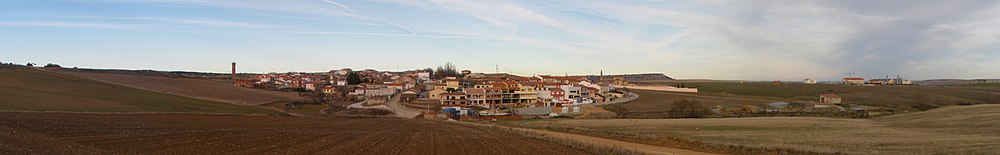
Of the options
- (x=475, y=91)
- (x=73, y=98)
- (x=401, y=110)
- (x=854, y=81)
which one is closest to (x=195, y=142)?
(x=73, y=98)

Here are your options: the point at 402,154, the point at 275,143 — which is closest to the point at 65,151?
the point at 275,143

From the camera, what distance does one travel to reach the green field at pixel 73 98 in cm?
3361

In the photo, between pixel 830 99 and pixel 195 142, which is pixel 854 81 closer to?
pixel 830 99

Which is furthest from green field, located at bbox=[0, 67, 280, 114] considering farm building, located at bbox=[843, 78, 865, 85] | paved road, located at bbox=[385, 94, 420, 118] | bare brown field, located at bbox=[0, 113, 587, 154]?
farm building, located at bbox=[843, 78, 865, 85]

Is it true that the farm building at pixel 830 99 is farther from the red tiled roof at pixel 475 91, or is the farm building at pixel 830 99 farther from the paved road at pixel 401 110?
the paved road at pixel 401 110

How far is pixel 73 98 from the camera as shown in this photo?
41.2 m

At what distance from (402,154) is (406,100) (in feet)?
202

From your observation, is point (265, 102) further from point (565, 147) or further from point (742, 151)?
point (742, 151)

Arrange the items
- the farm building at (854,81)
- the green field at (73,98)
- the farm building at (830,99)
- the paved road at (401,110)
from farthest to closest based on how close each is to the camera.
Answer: the farm building at (854,81)
the farm building at (830,99)
the paved road at (401,110)
the green field at (73,98)

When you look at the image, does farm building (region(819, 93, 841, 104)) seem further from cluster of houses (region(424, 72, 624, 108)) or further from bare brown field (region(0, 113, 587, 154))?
bare brown field (region(0, 113, 587, 154))

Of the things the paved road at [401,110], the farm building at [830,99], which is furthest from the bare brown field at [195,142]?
the farm building at [830,99]

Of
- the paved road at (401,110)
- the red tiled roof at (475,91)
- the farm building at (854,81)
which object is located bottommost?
the paved road at (401,110)

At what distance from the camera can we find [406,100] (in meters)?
78.6

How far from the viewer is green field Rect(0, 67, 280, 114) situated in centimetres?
3361
